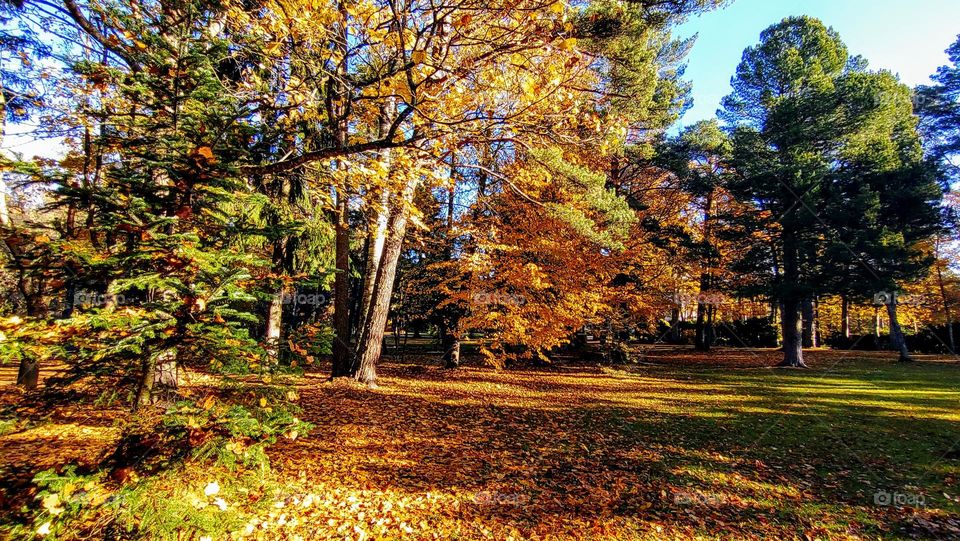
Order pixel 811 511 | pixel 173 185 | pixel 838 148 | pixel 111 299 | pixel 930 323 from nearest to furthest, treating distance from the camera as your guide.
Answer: pixel 173 185, pixel 111 299, pixel 811 511, pixel 838 148, pixel 930 323

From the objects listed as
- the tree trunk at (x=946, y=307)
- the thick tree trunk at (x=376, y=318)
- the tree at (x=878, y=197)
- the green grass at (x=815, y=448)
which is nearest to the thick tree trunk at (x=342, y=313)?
the thick tree trunk at (x=376, y=318)

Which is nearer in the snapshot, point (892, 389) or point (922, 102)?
point (892, 389)

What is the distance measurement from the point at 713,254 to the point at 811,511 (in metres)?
15.6

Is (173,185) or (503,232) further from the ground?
(503,232)

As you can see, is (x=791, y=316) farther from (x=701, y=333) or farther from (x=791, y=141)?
(x=791, y=141)

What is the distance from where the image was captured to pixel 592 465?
5262mm

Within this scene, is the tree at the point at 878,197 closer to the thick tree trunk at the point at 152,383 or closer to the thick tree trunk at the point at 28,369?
the thick tree trunk at the point at 152,383

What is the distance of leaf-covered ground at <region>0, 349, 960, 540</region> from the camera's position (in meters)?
3.80

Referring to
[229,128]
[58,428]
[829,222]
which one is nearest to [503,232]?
[229,128]

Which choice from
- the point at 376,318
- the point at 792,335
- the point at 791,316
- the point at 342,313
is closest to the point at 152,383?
the point at 376,318

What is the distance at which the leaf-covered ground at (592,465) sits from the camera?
12.5 ft

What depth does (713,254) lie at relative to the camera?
695 inches

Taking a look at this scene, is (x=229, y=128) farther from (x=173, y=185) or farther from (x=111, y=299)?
(x=111, y=299)

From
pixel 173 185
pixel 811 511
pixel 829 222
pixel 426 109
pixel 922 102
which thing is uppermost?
pixel 922 102
